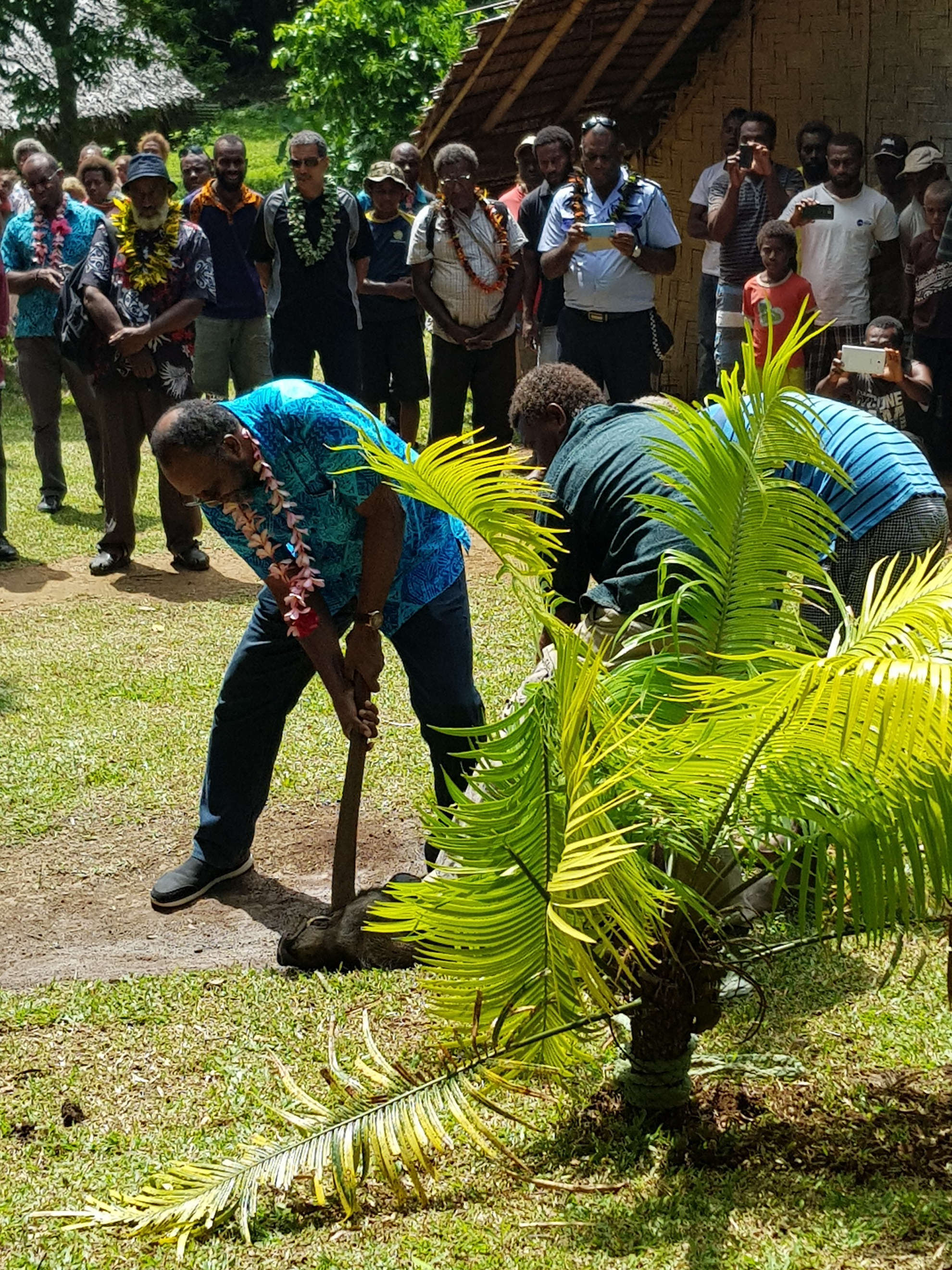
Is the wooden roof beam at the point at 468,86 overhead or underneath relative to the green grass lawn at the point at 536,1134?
overhead

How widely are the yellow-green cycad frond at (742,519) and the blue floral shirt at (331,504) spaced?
995 millimetres

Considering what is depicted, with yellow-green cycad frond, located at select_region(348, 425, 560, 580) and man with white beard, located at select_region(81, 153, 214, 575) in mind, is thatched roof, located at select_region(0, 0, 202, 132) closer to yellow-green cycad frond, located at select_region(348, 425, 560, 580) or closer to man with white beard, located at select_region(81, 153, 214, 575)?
man with white beard, located at select_region(81, 153, 214, 575)

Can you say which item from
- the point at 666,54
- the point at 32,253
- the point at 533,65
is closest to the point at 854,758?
the point at 32,253

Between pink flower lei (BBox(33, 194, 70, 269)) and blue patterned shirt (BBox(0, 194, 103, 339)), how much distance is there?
0.08 ft

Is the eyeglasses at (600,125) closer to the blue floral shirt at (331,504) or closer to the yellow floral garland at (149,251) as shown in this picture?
the yellow floral garland at (149,251)

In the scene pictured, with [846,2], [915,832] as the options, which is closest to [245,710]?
[915,832]

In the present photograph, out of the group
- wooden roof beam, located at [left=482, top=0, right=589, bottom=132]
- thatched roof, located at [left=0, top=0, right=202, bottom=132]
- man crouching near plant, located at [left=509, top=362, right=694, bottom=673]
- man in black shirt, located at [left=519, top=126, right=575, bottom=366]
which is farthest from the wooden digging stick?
thatched roof, located at [left=0, top=0, right=202, bottom=132]

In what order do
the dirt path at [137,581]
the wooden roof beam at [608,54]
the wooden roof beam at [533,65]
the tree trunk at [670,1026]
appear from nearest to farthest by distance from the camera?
the tree trunk at [670,1026] < the dirt path at [137,581] < the wooden roof beam at [533,65] < the wooden roof beam at [608,54]

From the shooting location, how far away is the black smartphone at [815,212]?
9.05m

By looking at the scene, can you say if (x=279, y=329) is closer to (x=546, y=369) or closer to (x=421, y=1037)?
(x=546, y=369)

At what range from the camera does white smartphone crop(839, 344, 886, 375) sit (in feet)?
25.3

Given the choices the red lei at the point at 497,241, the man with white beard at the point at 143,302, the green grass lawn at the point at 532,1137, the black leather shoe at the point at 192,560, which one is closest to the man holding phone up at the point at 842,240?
the red lei at the point at 497,241

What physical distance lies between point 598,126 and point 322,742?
470cm

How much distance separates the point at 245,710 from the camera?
198 inches
